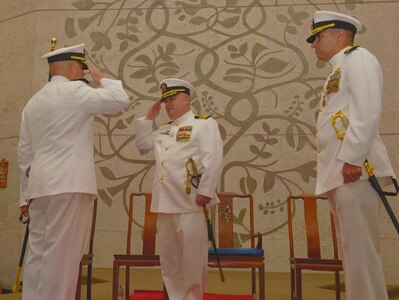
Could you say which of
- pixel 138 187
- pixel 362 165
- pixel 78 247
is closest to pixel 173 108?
pixel 78 247

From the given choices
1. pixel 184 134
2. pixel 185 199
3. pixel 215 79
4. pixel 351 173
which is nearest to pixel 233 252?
pixel 185 199

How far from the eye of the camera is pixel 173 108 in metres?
3.52

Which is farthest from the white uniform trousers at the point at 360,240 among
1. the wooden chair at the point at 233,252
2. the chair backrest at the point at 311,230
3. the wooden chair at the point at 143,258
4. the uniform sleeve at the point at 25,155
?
the uniform sleeve at the point at 25,155

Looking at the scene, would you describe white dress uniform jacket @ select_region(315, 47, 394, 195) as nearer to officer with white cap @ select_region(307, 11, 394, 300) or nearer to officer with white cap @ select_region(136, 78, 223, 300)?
Answer: officer with white cap @ select_region(307, 11, 394, 300)

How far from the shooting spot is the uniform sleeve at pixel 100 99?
2.67 m

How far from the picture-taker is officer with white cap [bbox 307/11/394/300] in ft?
6.79

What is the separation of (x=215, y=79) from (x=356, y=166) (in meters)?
3.56

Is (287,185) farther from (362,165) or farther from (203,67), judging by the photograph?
(362,165)

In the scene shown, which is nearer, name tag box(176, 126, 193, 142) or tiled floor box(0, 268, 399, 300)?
name tag box(176, 126, 193, 142)

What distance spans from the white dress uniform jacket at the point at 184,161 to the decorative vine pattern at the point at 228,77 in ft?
6.50

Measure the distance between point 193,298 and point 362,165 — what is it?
147 cm

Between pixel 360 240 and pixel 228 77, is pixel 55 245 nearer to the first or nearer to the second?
pixel 360 240

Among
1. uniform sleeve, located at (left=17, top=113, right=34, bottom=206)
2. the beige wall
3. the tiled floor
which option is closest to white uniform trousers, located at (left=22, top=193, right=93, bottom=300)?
uniform sleeve, located at (left=17, top=113, right=34, bottom=206)

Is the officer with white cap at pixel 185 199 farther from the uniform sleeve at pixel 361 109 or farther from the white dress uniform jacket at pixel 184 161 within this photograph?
the uniform sleeve at pixel 361 109
